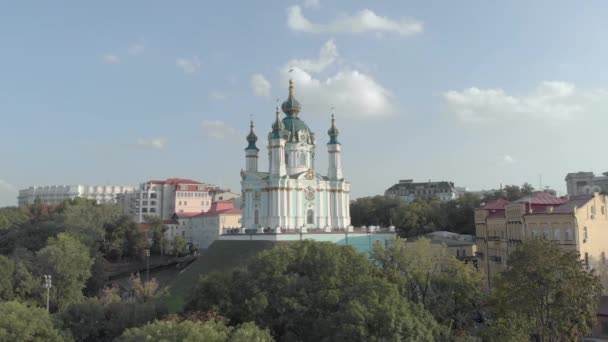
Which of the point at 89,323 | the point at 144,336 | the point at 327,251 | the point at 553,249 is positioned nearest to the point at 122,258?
the point at 89,323

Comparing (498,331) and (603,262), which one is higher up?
(603,262)

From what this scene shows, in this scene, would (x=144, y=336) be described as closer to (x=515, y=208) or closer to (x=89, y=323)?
(x=89, y=323)

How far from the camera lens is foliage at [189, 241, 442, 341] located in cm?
2050

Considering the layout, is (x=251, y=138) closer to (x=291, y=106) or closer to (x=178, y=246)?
(x=291, y=106)

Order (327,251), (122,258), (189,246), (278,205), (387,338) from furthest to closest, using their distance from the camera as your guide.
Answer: (189,246) < (122,258) < (278,205) < (327,251) < (387,338)

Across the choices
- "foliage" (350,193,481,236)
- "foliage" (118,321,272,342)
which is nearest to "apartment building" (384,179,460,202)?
"foliage" (350,193,481,236)

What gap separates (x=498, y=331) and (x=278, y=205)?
3399cm

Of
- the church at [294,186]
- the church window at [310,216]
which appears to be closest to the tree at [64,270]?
the church at [294,186]

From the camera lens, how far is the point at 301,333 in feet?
77.9

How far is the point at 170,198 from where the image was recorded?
10656 centimetres

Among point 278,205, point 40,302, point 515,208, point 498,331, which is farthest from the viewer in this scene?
point 278,205

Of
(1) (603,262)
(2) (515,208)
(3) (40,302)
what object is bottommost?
(3) (40,302)

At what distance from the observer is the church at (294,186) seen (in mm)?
54688

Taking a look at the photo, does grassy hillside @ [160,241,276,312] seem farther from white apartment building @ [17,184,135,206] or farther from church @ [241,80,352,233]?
white apartment building @ [17,184,135,206]
